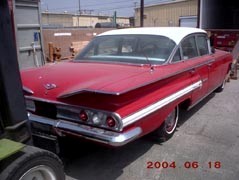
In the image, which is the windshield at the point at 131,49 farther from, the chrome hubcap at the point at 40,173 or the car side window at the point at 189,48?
the chrome hubcap at the point at 40,173

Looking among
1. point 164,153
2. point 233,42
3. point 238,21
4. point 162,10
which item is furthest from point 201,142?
point 162,10

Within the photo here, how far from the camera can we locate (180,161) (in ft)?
11.7

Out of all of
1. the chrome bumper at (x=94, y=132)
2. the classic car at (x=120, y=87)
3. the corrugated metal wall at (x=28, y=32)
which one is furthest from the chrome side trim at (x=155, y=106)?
the corrugated metal wall at (x=28, y=32)

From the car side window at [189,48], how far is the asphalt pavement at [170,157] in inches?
44.8

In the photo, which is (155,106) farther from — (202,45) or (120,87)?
(202,45)

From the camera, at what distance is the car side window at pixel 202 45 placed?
204 inches

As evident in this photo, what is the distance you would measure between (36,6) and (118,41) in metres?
4.87

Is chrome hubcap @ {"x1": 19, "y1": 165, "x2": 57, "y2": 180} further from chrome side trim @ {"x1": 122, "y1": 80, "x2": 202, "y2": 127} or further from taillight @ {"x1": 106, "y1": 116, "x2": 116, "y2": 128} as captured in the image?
chrome side trim @ {"x1": 122, "y1": 80, "x2": 202, "y2": 127}

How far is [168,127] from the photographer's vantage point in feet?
13.5

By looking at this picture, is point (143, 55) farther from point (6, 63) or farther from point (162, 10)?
point (162, 10)

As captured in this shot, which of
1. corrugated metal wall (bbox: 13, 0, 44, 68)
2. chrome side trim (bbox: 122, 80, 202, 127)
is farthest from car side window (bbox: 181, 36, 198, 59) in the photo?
corrugated metal wall (bbox: 13, 0, 44, 68)

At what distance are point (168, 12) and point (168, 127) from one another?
4146cm

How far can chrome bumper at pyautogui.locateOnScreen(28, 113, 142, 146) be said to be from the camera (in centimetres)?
281

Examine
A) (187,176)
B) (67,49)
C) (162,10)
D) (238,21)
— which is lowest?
(187,176)
